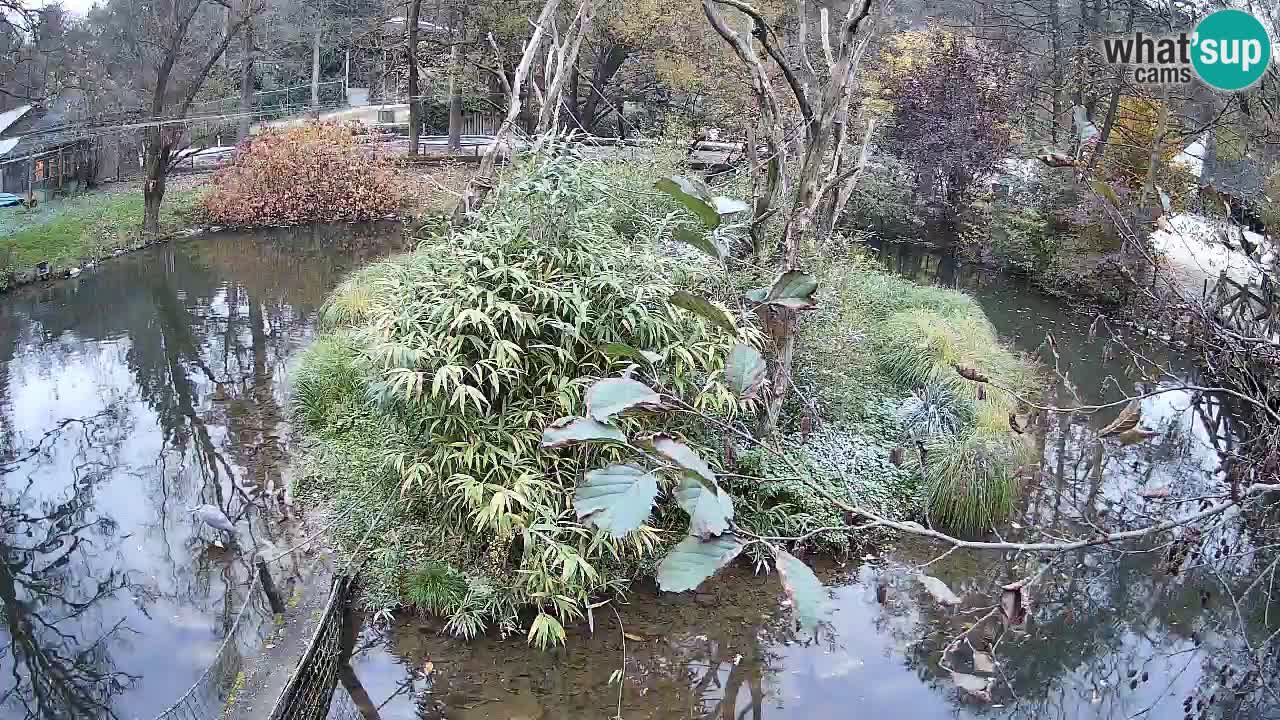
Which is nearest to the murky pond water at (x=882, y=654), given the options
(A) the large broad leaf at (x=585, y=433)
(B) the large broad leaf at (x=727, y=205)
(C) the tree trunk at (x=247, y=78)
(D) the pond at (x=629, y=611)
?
(D) the pond at (x=629, y=611)

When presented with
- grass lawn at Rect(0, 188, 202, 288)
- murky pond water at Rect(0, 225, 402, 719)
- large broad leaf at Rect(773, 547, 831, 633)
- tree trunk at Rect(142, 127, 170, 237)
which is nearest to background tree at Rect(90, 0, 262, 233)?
tree trunk at Rect(142, 127, 170, 237)

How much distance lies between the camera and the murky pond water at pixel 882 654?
4164 mm

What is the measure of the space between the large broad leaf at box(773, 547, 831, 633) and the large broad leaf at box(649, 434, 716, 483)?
Result: 101mm

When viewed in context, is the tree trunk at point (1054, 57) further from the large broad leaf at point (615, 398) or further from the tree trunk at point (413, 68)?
the large broad leaf at point (615, 398)

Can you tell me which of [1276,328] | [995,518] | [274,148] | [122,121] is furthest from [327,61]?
[1276,328]

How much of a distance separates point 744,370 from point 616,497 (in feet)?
1.00

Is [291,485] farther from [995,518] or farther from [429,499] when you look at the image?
[995,518]

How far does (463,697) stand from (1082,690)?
9.42 feet

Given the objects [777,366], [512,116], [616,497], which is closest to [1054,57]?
[512,116]

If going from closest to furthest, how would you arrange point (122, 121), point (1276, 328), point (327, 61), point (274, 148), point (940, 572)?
point (1276, 328)
point (940, 572)
point (274, 148)
point (122, 121)
point (327, 61)

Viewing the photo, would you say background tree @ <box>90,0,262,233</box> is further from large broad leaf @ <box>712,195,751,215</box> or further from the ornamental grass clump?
large broad leaf @ <box>712,195,751,215</box>

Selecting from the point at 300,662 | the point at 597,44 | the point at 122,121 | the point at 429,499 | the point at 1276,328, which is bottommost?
the point at 300,662

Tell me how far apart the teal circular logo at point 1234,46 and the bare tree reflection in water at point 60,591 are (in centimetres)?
563

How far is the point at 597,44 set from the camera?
55.9ft
